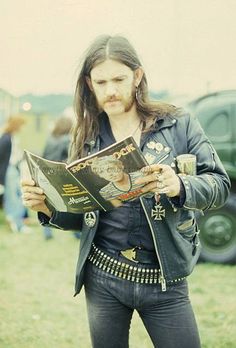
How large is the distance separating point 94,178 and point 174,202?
0.20 m

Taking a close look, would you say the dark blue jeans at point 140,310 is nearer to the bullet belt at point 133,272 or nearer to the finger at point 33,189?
the bullet belt at point 133,272

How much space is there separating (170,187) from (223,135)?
79.4 inches

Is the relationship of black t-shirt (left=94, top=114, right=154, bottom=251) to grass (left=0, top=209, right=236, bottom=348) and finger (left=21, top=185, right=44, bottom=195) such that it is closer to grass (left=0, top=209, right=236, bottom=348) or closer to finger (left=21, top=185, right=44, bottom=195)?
finger (left=21, top=185, right=44, bottom=195)

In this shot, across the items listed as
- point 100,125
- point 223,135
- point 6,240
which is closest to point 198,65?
point 223,135

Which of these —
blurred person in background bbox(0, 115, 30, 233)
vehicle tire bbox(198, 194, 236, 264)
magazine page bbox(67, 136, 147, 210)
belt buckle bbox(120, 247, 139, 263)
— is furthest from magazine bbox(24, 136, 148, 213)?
blurred person in background bbox(0, 115, 30, 233)

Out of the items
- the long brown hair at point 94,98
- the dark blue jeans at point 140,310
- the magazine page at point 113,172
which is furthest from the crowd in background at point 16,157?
the magazine page at point 113,172

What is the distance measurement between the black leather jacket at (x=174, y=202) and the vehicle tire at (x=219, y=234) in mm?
1840

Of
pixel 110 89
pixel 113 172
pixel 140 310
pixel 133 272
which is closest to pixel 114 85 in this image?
pixel 110 89

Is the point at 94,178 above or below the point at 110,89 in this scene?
below

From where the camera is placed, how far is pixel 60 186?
131cm

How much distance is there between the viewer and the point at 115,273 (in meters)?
1.39

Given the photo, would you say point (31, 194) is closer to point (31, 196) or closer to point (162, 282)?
point (31, 196)

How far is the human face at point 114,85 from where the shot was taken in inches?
54.2

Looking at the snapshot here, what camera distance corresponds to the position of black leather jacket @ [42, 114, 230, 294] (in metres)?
1.32
